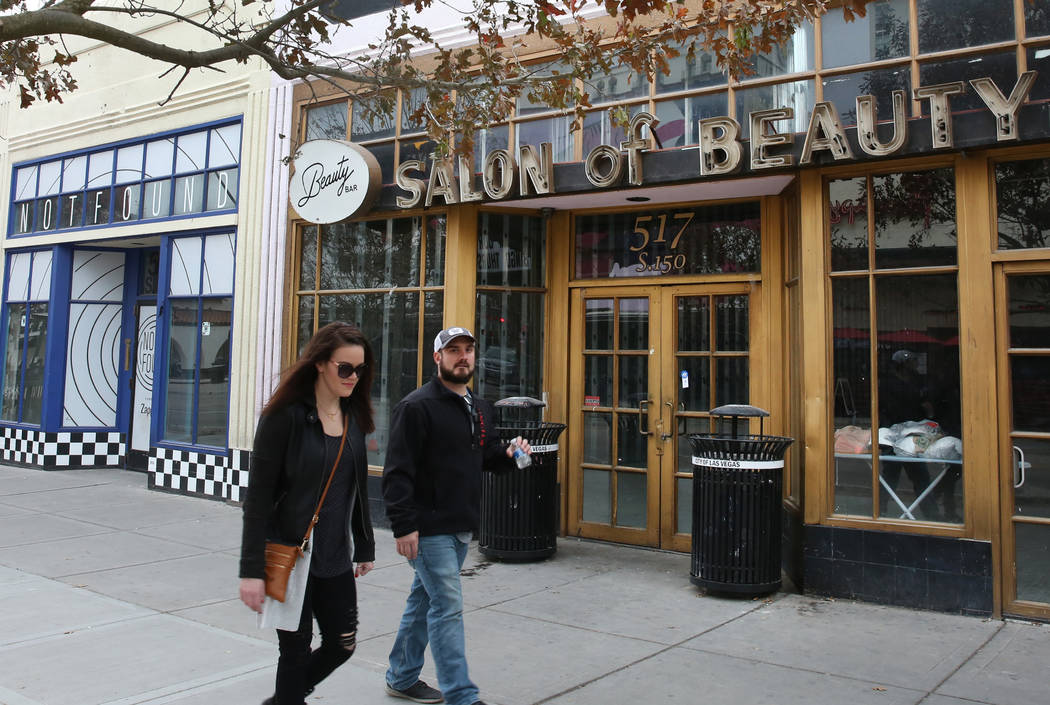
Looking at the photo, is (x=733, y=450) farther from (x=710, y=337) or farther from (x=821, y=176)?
(x=821, y=176)

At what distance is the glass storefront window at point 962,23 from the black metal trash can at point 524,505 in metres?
4.04

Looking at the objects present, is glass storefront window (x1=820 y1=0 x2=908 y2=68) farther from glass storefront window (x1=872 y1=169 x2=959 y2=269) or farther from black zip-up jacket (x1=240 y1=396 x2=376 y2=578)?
black zip-up jacket (x1=240 y1=396 x2=376 y2=578)

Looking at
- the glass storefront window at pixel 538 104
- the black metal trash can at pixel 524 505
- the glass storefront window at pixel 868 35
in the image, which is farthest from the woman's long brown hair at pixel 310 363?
the glass storefront window at pixel 538 104

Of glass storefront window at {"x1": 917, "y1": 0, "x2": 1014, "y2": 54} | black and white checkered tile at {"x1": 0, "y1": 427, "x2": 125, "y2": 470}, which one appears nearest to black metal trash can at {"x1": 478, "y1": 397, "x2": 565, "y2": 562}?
glass storefront window at {"x1": 917, "y1": 0, "x2": 1014, "y2": 54}

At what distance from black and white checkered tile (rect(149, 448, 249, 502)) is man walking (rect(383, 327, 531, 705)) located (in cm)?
609

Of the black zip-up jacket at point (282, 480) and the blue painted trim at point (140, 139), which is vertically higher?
the blue painted trim at point (140, 139)

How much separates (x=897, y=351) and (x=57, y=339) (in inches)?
439

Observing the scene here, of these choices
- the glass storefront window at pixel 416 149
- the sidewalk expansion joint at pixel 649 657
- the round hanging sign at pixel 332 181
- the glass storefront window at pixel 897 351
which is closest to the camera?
the sidewalk expansion joint at pixel 649 657

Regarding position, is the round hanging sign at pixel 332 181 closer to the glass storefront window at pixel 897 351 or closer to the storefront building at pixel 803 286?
the storefront building at pixel 803 286

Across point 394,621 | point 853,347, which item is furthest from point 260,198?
point 853,347

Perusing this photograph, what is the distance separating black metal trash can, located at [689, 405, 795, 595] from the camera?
6133 mm

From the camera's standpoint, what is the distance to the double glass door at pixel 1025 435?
18.5 feet

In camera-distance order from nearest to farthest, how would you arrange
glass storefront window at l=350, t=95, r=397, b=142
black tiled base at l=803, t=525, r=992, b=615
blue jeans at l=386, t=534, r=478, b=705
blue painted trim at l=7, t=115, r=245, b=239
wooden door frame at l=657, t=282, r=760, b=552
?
blue jeans at l=386, t=534, r=478, b=705, black tiled base at l=803, t=525, r=992, b=615, wooden door frame at l=657, t=282, r=760, b=552, glass storefront window at l=350, t=95, r=397, b=142, blue painted trim at l=7, t=115, r=245, b=239

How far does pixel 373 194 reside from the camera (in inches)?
342
